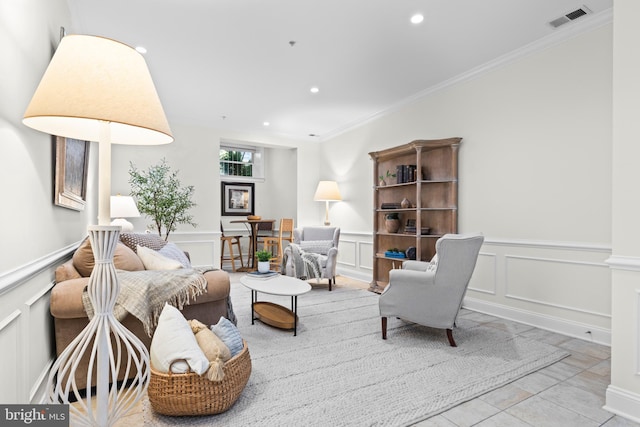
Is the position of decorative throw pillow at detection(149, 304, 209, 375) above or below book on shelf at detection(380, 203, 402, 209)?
below

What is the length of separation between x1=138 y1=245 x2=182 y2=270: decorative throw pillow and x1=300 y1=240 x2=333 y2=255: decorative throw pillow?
2.85 metres

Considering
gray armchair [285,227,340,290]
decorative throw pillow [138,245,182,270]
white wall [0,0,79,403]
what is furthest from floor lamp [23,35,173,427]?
gray armchair [285,227,340,290]

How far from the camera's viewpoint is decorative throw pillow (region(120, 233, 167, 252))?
9.91ft

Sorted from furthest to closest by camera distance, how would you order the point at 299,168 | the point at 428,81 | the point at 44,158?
the point at 299,168 → the point at 428,81 → the point at 44,158

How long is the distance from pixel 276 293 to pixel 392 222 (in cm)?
241

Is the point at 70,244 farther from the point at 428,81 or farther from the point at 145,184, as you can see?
the point at 428,81

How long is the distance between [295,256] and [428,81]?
9.98 ft

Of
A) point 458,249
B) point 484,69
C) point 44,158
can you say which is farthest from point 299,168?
point 44,158

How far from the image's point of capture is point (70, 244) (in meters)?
2.47

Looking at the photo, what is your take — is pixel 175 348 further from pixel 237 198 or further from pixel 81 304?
pixel 237 198

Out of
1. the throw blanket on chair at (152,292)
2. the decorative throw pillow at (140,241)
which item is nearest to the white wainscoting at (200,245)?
the decorative throw pillow at (140,241)

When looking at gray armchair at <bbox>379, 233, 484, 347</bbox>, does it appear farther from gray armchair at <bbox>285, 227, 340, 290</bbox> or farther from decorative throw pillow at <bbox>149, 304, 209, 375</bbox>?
gray armchair at <bbox>285, 227, 340, 290</bbox>

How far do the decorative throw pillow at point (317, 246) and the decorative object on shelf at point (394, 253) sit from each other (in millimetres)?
975

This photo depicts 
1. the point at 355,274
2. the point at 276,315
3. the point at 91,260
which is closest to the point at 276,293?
the point at 276,315
